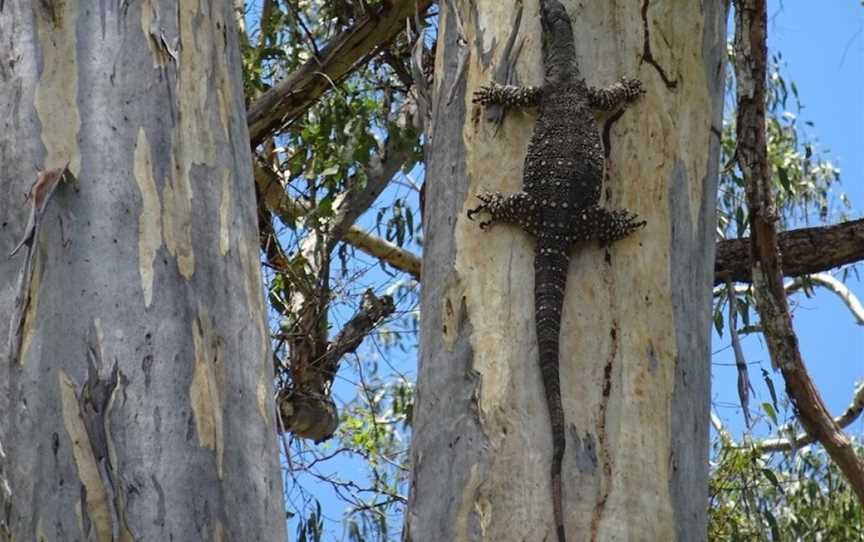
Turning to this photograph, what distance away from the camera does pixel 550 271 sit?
3092 millimetres

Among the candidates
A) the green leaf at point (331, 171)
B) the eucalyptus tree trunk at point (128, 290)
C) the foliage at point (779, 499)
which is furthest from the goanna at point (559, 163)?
the foliage at point (779, 499)

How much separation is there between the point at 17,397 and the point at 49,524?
0.27 meters

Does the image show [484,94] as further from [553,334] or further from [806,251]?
[806,251]

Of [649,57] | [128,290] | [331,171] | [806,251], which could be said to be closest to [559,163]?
[649,57]

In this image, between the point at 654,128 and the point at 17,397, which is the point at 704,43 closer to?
the point at 654,128

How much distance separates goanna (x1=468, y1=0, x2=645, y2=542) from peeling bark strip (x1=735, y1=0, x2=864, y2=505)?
1.52 m

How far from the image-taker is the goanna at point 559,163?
3191 mm

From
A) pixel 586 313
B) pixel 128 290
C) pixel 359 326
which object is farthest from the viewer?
pixel 359 326

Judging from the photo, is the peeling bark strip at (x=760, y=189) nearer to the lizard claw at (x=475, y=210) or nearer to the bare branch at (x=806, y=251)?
the bare branch at (x=806, y=251)

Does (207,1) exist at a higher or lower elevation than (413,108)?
lower

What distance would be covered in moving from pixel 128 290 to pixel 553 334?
0.83 metres

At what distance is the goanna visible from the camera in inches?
126

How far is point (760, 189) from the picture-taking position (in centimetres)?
488

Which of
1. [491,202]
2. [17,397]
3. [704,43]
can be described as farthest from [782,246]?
[17,397]
